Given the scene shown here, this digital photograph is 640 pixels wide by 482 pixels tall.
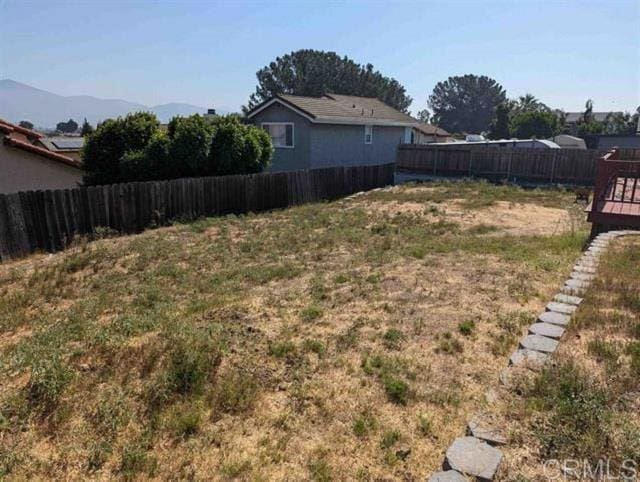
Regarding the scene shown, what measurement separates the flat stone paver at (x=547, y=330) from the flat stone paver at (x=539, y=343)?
78mm

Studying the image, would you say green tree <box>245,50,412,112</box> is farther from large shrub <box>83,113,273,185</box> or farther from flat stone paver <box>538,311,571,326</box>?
flat stone paver <box>538,311,571,326</box>

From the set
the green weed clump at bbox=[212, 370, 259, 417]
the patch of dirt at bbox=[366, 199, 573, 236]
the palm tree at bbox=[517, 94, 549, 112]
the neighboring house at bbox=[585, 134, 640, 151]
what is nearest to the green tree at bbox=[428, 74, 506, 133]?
the palm tree at bbox=[517, 94, 549, 112]

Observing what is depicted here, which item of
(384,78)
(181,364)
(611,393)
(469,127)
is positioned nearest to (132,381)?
(181,364)

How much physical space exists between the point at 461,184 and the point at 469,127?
2750 inches

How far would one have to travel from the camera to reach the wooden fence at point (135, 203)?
27.8 feet

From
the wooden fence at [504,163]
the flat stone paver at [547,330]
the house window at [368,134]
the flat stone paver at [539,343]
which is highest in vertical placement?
the house window at [368,134]

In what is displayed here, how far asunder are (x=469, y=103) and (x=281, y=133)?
71.5 meters

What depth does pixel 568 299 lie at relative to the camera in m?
4.68

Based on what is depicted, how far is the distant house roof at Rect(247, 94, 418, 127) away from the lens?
18.8 m

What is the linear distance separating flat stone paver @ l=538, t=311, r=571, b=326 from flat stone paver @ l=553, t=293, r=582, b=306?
0.36 m

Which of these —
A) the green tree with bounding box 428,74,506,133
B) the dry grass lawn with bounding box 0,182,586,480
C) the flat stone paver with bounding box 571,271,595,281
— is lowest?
the dry grass lawn with bounding box 0,182,586,480

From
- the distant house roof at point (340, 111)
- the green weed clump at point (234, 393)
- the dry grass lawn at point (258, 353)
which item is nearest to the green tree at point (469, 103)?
the distant house roof at point (340, 111)

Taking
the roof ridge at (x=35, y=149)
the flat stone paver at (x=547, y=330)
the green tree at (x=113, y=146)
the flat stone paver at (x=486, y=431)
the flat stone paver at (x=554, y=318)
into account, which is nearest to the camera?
the flat stone paver at (x=486, y=431)

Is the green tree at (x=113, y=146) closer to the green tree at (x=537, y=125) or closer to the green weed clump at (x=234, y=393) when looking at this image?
the green weed clump at (x=234, y=393)
